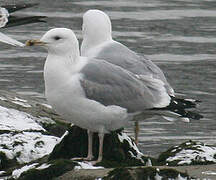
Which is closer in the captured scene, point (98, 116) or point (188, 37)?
point (98, 116)

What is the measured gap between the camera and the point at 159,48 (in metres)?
15.5

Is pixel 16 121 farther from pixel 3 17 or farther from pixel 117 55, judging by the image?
pixel 3 17

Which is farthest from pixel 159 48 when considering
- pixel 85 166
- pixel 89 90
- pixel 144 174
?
pixel 144 174

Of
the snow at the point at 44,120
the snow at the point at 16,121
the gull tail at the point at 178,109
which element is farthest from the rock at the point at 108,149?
the snow at the point at 44,120

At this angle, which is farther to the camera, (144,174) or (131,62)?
(131,62)

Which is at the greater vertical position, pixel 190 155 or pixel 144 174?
pixel 144 174

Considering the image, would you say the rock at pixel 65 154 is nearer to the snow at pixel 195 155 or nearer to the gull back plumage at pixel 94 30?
the snow at pixel 195 155

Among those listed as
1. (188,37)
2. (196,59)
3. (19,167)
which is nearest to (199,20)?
(188,37)

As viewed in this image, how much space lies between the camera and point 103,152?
8414 mm

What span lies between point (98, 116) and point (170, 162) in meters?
0.82

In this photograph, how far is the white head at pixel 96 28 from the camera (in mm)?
10156

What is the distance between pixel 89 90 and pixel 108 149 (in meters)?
0.66

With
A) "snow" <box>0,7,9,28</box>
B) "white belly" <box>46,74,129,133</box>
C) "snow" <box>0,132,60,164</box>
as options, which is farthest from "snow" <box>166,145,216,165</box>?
"snow" <box>0,7,9,28</box>

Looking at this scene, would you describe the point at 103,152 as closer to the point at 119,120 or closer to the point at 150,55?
the point at 119,120
